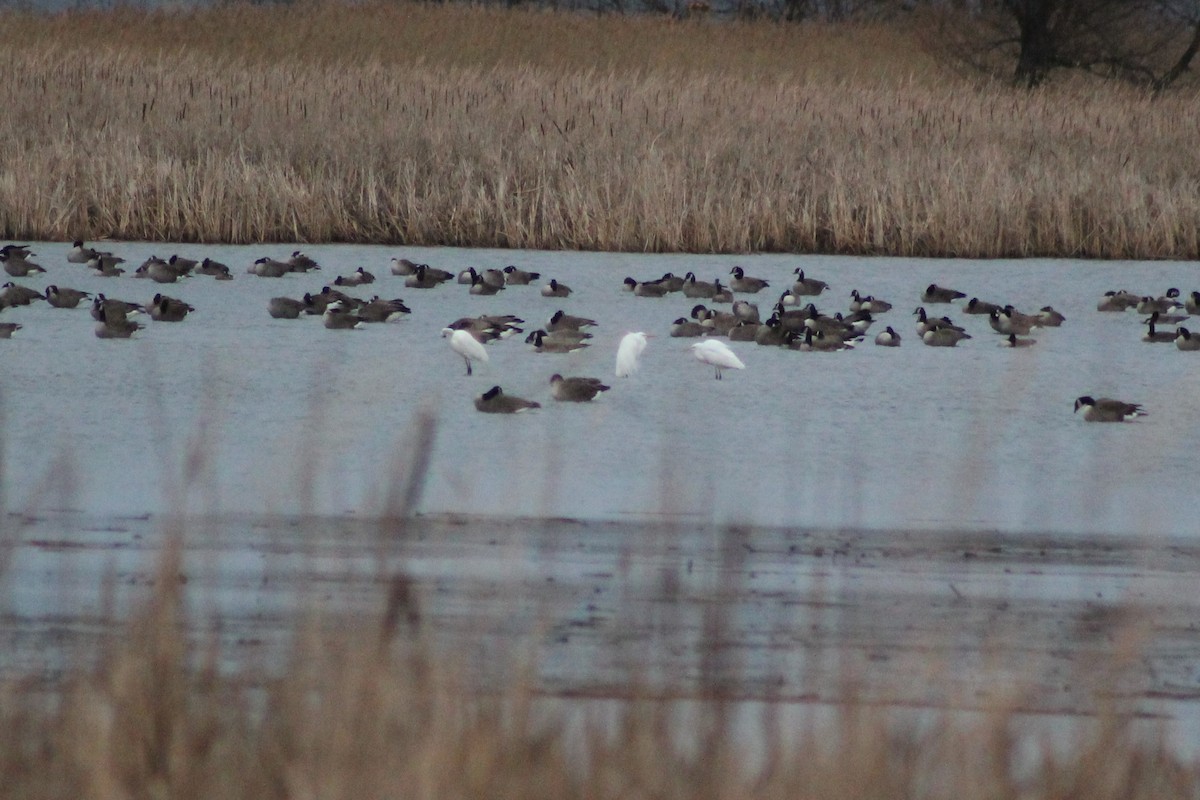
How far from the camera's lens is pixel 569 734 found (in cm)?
287

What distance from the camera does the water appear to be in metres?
5.14

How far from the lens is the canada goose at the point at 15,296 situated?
9289 millimetres

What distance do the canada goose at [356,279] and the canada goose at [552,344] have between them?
2520 mm

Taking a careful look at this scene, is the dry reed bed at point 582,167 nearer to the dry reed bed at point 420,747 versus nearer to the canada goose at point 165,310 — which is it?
the canada goose at point 165,310

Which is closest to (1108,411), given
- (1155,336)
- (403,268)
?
(1155,336)

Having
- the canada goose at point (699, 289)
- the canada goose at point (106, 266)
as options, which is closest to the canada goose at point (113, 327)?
the canada goose at point (106, 266)

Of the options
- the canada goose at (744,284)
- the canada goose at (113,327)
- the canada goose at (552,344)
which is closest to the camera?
the canada goose at (552,344)

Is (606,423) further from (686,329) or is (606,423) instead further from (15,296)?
(15,296)

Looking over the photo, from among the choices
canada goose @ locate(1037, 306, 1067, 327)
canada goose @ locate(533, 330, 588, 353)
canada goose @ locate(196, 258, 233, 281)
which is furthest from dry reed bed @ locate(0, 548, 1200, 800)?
canada goose @ locate(196, 258, 233, 281)

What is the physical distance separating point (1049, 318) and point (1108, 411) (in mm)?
2894

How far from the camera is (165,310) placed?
9.04m

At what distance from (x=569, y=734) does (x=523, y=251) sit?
10.2 m

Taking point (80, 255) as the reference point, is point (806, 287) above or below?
above

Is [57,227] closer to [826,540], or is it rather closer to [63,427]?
[63,427]
